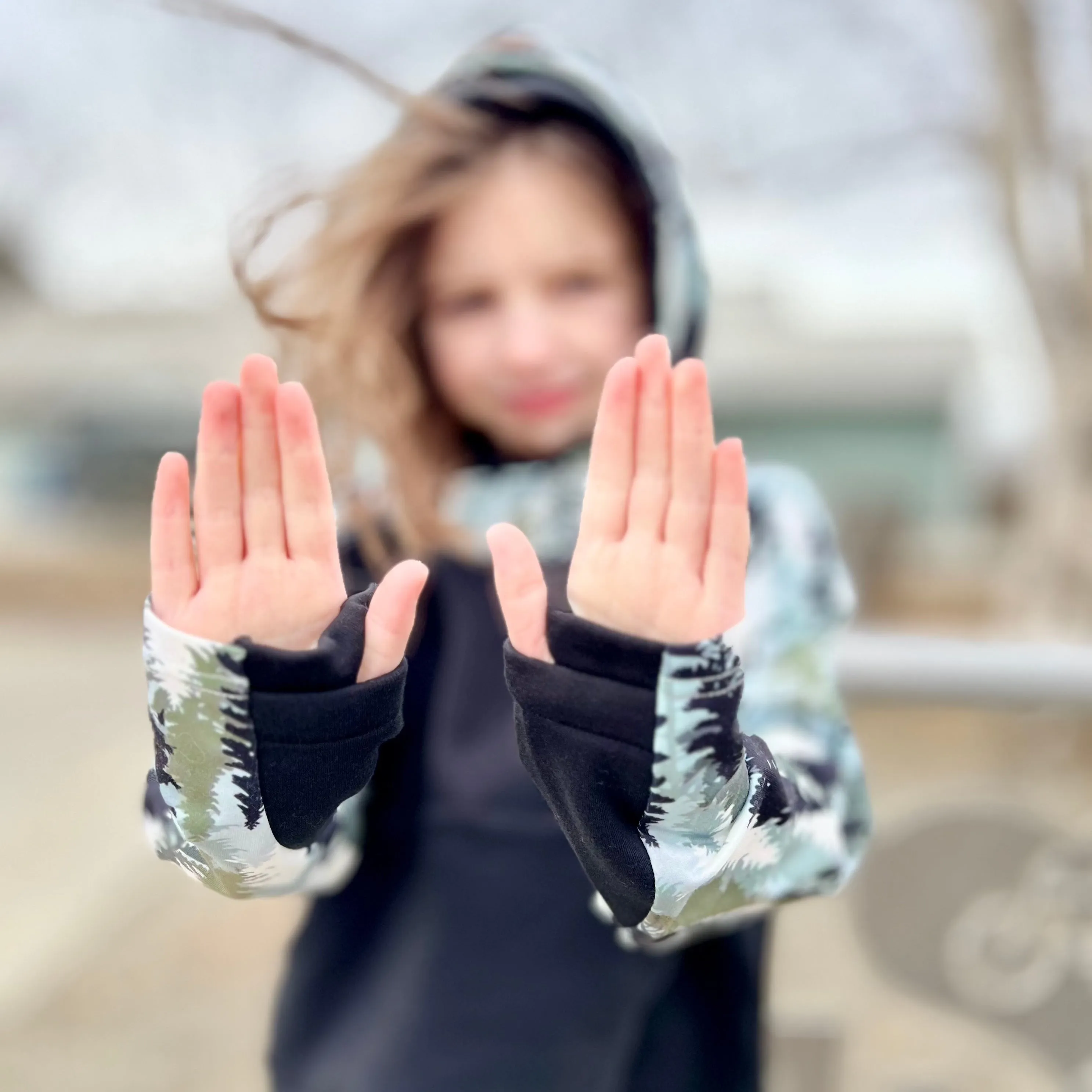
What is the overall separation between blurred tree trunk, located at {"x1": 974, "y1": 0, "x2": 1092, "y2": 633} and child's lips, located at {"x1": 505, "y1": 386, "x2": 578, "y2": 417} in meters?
3.44

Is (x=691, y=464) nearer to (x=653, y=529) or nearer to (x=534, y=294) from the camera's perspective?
(x=653, y=529)

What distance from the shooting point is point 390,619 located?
0.64 metres

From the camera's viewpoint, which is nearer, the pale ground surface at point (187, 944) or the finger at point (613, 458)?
the finger at point (613, 458)

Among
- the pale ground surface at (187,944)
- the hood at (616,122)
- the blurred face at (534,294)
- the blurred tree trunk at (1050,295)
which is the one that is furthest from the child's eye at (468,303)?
the blurred tree trunk at (1050,295)

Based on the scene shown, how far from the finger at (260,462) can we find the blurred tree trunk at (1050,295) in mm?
3880

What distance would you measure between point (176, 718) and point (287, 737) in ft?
0.22

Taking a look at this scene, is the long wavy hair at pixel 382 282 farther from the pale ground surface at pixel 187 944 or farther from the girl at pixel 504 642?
the pale ground surface at pixel 187 944

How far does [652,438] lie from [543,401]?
1.42ft

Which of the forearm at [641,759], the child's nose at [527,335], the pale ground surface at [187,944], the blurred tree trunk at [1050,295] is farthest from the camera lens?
the blurred tree trunk at [1050,295]

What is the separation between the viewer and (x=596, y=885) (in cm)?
65

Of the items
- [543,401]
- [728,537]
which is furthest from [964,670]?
[728,537]

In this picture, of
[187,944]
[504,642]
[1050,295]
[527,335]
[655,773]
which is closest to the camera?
[655,773]

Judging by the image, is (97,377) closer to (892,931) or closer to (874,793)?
(874,793)

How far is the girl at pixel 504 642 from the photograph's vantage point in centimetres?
63
